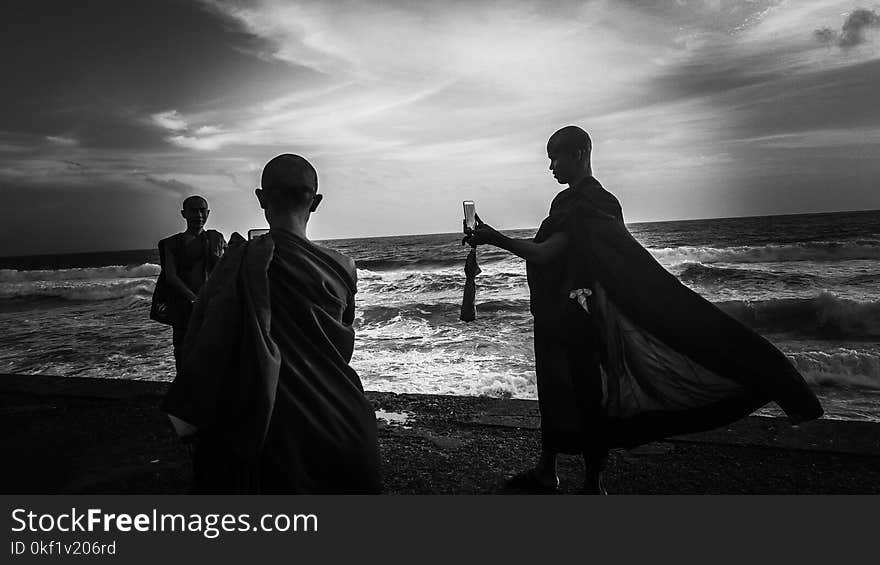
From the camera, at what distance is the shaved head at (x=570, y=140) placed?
10.8 feet

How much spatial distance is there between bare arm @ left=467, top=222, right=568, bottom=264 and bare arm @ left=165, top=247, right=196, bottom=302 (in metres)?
3.28

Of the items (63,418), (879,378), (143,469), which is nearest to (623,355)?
(143,469)

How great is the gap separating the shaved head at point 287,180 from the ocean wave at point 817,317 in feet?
41.8

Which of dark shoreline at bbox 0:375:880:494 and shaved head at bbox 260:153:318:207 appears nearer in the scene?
shaved head at bbox 260:153:318:207

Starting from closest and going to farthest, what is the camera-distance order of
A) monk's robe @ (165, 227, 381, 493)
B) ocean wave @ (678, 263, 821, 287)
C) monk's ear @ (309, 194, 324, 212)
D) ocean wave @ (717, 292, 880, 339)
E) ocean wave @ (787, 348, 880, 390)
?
monk's robe @ (165, 227, 381, 493) < monk's ear @ (309, 194, 324, 212) < ocean wave @ (787, 348, 880, 390) < ocean wave @ (717, 292, 880, 339) < ocean wave @ (678, 263, 821, 287)

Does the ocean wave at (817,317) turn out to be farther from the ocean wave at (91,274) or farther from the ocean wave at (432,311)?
the ocean wave at (91,274)

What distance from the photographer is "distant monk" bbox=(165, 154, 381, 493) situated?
1967 millimetres

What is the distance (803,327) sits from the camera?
13.0 metres

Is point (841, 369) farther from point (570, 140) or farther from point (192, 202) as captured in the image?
point (192, 202)

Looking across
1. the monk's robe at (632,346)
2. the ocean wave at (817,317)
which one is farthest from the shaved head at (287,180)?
the ocean wave at (817,317)

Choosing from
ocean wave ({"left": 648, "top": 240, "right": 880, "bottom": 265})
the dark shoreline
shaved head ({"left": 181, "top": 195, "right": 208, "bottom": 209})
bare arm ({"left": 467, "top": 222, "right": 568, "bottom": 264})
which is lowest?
the dark shoreline

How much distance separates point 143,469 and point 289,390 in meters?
2.69

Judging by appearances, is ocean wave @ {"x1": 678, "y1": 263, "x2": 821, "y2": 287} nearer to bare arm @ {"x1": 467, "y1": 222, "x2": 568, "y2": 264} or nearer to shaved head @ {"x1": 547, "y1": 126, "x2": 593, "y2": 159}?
shaved head @ {"x1": 547, "y1": 126, "x2": 593, "y2": 159}

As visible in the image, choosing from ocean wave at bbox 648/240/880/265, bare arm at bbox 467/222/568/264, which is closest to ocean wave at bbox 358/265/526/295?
ocean wave at bbox 648/240/880/265
